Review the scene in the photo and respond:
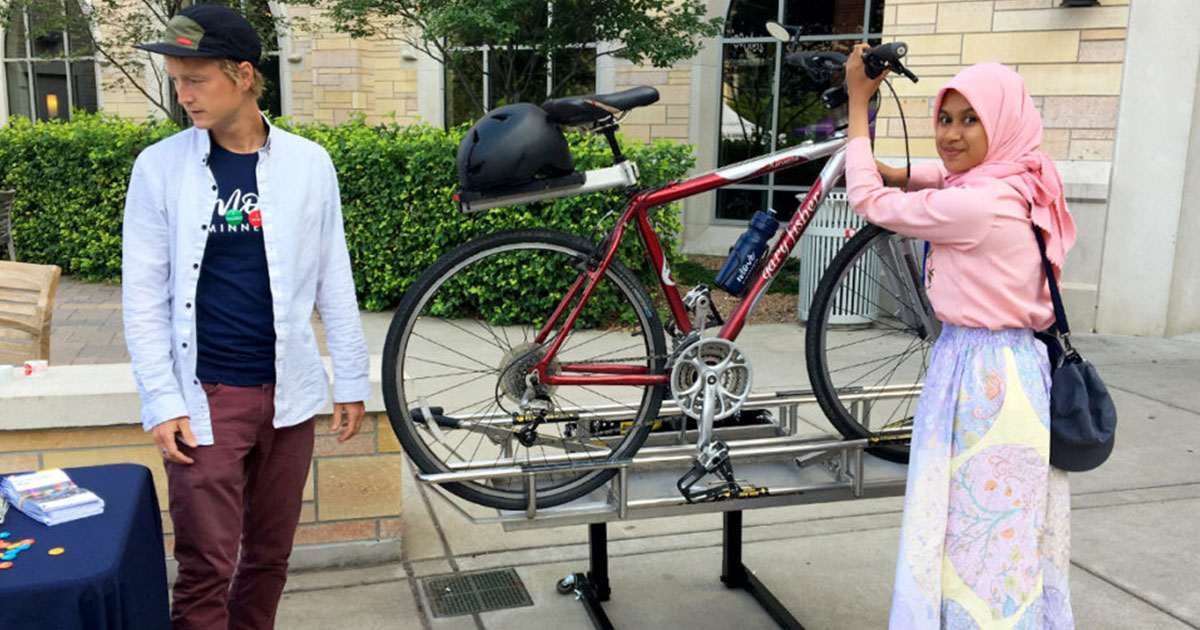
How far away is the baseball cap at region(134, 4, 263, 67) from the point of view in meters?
2.27

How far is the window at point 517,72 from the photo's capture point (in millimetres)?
9328

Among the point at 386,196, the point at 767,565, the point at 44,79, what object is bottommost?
the point at 767,565

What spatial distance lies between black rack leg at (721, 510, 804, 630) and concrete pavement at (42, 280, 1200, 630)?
0.12 ft

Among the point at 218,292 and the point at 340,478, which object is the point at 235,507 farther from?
the point at 340,478

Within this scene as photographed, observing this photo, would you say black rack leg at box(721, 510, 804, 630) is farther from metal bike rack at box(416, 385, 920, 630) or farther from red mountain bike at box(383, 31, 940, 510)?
red mountain bike at box(383, 31, 940, 510)

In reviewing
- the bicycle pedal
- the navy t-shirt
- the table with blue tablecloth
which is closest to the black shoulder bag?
the bicycle pedal

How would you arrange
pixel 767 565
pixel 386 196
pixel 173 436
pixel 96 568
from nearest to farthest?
pixel 96 568 → pixel 173 436 → pixel 767 565 → pixel 386 196

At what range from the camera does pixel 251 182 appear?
246cm

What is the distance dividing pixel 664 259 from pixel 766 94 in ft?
31.9

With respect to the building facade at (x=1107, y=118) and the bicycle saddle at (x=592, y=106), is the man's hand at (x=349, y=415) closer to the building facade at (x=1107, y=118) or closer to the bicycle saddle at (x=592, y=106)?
the bicycle saddle at (x=592, y=106)

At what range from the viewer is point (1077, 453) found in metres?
2.46

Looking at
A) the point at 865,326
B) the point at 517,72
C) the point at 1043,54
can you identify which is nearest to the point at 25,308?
the point at 865,326

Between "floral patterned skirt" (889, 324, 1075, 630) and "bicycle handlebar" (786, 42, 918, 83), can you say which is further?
"bicycle handlebar" (786, 42, 918, 83)

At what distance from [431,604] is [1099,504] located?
9.91 feet
